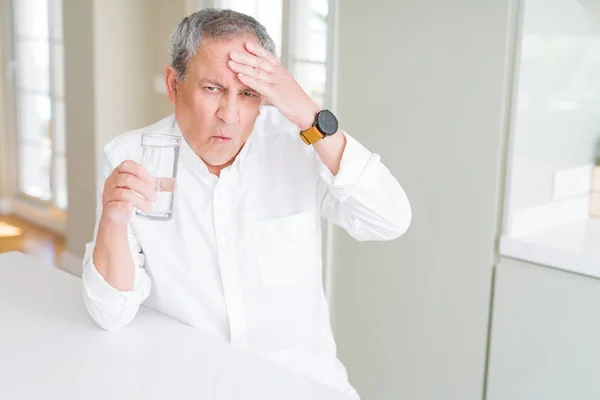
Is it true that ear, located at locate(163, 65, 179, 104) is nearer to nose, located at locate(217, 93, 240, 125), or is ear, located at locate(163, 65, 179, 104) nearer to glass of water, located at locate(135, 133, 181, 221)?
nose, located at locate(217, 93, 240, 125)

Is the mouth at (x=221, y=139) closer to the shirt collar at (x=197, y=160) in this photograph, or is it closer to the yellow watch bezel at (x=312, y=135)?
the shirt collar at (x=197, y=160)

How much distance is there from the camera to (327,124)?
4.88ft

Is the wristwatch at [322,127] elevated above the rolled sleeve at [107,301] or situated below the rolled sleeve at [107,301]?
above

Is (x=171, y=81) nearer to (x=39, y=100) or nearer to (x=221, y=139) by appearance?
(x=221, y=139)

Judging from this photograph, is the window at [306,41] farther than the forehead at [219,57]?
Yes

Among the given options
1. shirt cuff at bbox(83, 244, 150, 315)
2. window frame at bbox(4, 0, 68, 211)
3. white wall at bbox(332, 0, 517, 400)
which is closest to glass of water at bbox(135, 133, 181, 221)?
shirt cuff at bbox(83, 244, 150, 315)

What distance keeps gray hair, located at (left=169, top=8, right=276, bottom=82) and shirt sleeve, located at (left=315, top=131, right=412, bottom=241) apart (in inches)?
11.4

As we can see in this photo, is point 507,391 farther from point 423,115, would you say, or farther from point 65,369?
point 65,369

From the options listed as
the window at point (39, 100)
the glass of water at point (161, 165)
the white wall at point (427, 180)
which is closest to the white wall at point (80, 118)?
the window at point (39, 100)

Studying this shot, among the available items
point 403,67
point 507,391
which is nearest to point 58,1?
point 403,67

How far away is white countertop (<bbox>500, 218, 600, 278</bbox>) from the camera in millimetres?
1989

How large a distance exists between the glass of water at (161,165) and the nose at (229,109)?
28 cm

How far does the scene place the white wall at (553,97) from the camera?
7.06ft

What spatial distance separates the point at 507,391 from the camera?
87.2 inches
